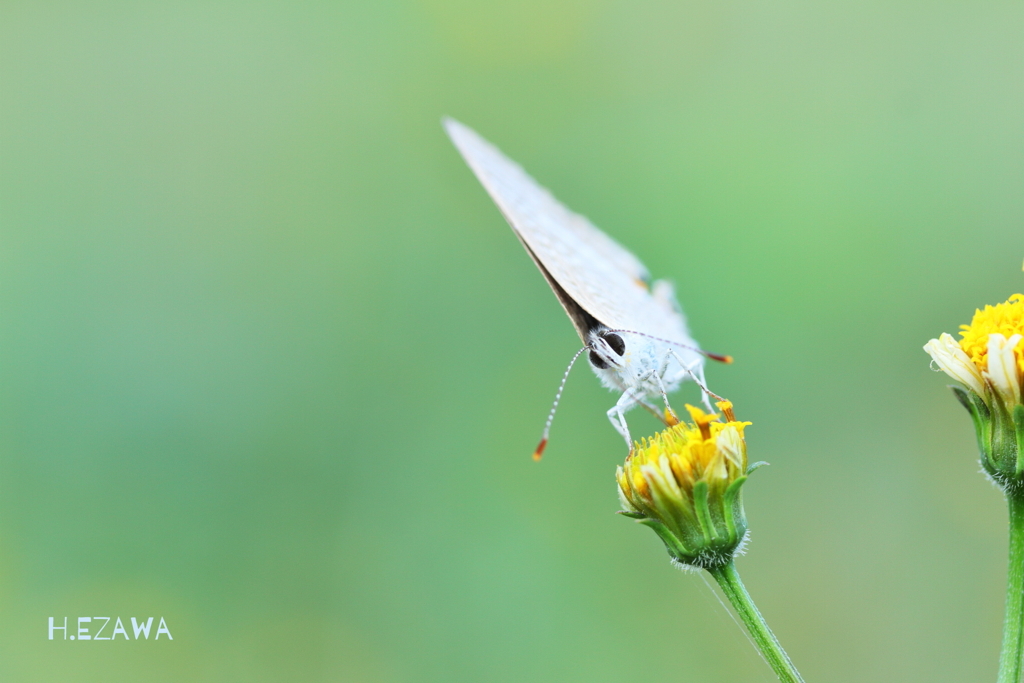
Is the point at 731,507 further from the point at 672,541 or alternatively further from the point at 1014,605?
the point at 1014,605

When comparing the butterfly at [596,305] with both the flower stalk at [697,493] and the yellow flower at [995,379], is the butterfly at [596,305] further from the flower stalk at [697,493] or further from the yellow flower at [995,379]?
the yellow flower at [995,379]

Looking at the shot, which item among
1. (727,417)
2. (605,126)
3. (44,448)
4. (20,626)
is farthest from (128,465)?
(605,126)

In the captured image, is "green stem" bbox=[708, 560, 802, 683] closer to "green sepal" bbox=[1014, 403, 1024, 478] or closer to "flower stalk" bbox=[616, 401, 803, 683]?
"flower stalk" bbox=[616, 401, 803, 683]

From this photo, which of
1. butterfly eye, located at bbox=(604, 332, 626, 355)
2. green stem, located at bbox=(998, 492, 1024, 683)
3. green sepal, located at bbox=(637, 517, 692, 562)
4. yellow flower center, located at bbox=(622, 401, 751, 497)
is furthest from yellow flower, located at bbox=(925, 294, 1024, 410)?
butterfly eye, located at bbox=(604, 332, 626, 355)

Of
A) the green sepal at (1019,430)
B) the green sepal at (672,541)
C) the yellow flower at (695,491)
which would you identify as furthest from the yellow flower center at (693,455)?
the green sepal at (1019,430)

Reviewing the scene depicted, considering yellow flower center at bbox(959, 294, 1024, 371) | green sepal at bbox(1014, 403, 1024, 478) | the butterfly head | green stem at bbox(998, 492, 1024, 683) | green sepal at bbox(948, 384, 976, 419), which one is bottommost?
green stem at bbox(998, 492, 1024, 683)

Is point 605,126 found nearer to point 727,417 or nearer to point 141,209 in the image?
point 141,209
